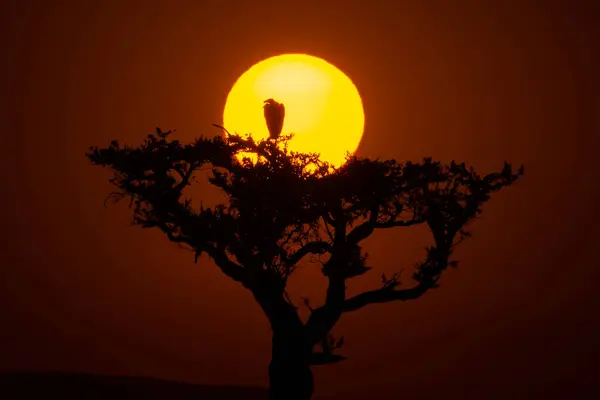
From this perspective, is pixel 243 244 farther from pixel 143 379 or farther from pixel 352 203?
pixel 143 379

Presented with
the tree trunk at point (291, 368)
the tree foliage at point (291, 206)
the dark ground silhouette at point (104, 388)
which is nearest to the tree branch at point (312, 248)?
the tree foliage at point (291, 206)

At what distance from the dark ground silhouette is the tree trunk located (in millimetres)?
13945

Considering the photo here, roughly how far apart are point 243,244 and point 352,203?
3380mm

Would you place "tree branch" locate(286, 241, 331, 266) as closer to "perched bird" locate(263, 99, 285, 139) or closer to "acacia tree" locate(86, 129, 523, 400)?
"acacia tree" locate(86, 129, 523, 400)

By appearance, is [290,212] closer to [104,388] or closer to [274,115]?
[274,115]

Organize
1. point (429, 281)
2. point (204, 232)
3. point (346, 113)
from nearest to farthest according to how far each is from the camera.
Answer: point (204, 232) → point (429, 281) → point (346, 113)

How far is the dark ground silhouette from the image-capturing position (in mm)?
33062

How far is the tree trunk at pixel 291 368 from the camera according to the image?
20.9 m

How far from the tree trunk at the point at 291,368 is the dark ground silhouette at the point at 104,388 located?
1394 centimetres

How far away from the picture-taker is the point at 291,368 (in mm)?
20938

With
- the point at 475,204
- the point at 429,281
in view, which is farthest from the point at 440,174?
the point at 429,281

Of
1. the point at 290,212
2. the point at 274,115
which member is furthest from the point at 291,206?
the point at 274,115

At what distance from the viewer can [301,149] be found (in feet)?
72.2

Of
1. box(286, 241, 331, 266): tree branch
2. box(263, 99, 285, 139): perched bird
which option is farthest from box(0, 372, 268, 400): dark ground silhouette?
box(263, 99, 285, 139): perched bird
